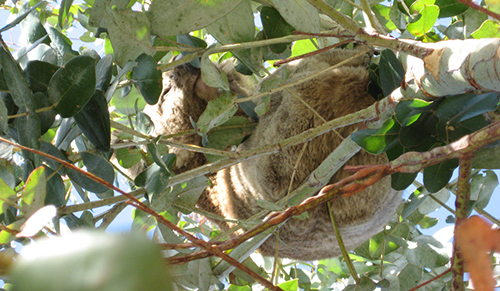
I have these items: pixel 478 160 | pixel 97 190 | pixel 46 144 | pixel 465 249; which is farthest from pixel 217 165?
pixel 465 249

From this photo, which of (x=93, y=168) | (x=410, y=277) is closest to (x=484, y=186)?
(x=410, y=277)

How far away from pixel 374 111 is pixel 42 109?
2.50 ft

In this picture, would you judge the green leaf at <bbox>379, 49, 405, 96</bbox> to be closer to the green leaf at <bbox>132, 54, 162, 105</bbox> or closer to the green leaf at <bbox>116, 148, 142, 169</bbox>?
the green leaf at <bbox>132, 54, 162, 105</bbox>

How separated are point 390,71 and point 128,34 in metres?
0.67

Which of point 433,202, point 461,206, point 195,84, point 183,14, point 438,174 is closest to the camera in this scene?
point 461,206

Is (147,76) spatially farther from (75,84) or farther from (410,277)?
(410,277)

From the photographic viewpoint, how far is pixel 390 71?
1.03 metres

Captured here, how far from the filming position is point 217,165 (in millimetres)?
1098

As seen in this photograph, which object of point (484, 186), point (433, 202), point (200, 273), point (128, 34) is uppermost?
point (128, 34)

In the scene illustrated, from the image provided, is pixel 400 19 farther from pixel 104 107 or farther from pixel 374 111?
pixel 104 107

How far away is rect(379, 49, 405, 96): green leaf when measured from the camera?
997 millimetres

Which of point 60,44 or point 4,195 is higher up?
point 60,44

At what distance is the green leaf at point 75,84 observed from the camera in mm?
843

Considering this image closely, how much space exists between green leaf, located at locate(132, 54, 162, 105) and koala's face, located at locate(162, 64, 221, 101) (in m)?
0.94
